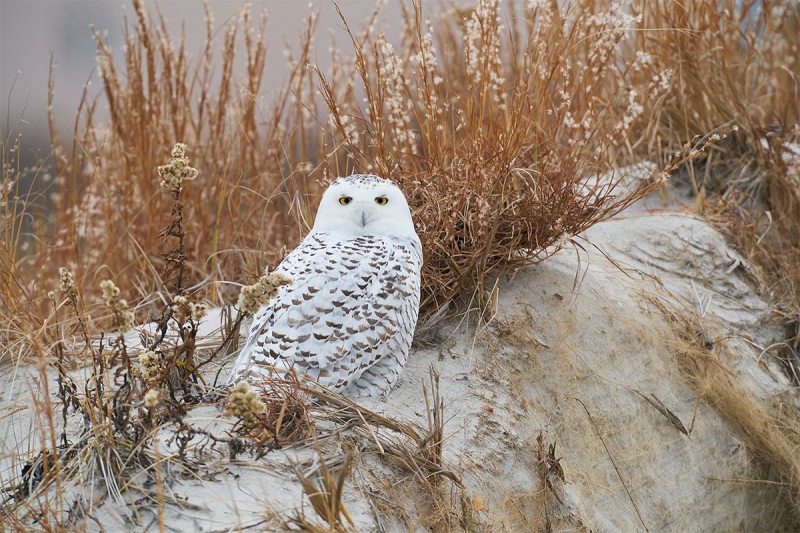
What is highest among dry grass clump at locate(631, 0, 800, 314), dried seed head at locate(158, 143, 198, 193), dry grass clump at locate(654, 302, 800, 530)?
dried seed head at locate(158, 143, 198, 193)

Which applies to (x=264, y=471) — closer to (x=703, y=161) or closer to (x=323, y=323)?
(x=323, y=323)

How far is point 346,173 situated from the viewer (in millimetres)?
3064

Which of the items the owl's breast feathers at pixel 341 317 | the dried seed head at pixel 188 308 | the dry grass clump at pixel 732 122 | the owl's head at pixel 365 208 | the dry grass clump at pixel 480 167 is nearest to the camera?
the dried seed head at pixel 188 308

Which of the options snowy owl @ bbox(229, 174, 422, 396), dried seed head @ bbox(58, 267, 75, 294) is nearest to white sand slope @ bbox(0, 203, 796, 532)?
snowy owl @ bbox(229, 174, 422, 396)

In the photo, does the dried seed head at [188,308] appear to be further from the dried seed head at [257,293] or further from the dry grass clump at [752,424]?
the dry grass clump at [752,424]

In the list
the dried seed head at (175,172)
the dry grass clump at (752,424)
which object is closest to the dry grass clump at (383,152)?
the dried seed head at (175,172)

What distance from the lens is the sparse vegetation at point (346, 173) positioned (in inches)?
69.1

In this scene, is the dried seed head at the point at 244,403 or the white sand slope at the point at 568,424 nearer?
the dried seed head at the point at 244,403

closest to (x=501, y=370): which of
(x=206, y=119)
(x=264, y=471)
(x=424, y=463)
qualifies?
(x=424, y=463)

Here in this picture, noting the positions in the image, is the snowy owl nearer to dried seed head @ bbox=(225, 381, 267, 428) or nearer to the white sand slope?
the white sand slope

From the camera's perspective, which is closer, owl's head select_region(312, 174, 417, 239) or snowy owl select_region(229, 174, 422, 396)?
snowy owl select_region(229, 174, 422, 396)

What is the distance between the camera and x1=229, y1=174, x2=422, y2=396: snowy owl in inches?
79.4

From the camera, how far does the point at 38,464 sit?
5.80 ft

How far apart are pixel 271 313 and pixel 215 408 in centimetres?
30
